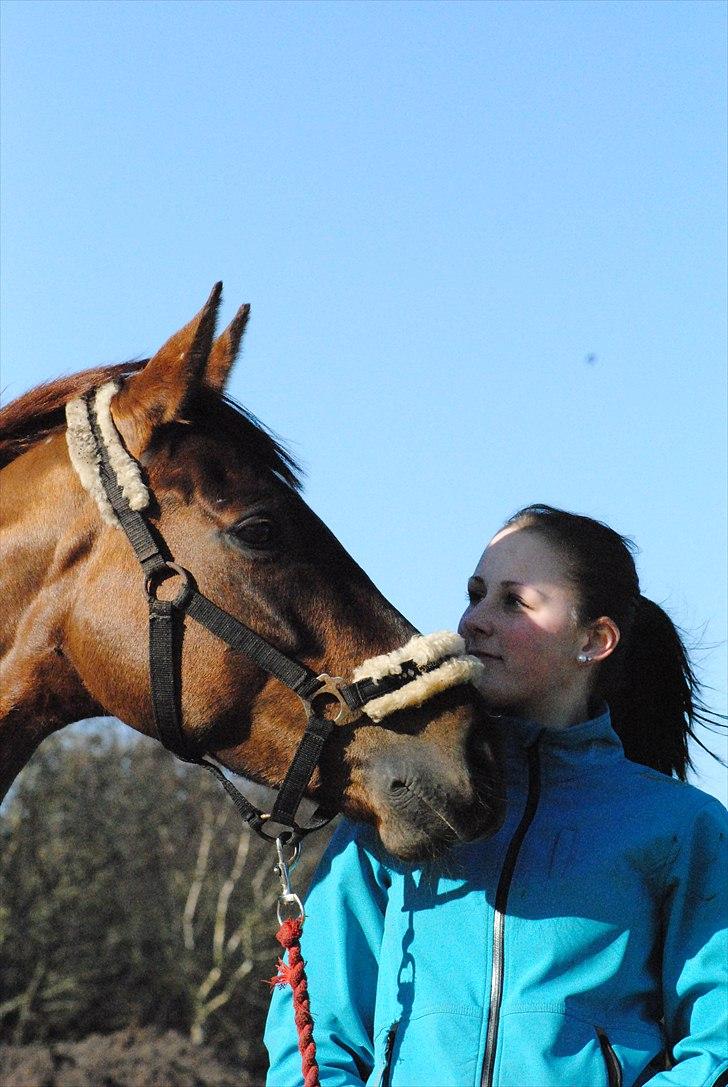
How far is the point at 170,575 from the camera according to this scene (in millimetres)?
2975

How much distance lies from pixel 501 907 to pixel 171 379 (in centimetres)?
155

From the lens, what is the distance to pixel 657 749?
3.57 m

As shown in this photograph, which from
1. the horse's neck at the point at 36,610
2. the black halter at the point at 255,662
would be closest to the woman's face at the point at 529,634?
the black halter at the point at 255,662

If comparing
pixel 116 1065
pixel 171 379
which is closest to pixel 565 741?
pixel 171 379

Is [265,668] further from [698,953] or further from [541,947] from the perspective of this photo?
[698,953]

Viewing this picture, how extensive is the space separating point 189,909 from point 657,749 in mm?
22829

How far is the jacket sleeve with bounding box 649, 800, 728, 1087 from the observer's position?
2533 millimetres

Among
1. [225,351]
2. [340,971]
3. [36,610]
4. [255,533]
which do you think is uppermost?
[225,351]

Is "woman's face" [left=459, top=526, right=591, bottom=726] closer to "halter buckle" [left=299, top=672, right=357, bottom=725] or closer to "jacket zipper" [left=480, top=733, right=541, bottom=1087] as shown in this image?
"jacket zipper" [left=480, top=733, right=541, bottom=1087]

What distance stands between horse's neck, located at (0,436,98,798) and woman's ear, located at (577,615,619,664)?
1325 mm

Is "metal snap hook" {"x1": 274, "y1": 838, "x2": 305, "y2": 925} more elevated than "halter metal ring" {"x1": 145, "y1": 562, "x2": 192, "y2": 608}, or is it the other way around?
"halter metal ring" {"x1": 145, "y1": 562, "x2": 192, "y2": 608}

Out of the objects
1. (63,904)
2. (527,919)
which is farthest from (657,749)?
(63,904)

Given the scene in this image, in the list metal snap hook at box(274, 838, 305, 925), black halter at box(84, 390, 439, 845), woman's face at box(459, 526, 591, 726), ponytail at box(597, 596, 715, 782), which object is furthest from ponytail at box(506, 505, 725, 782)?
metal snap hook at box(274, 838, 305, 925)

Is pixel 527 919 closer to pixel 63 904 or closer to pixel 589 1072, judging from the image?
pixel 589 1072
